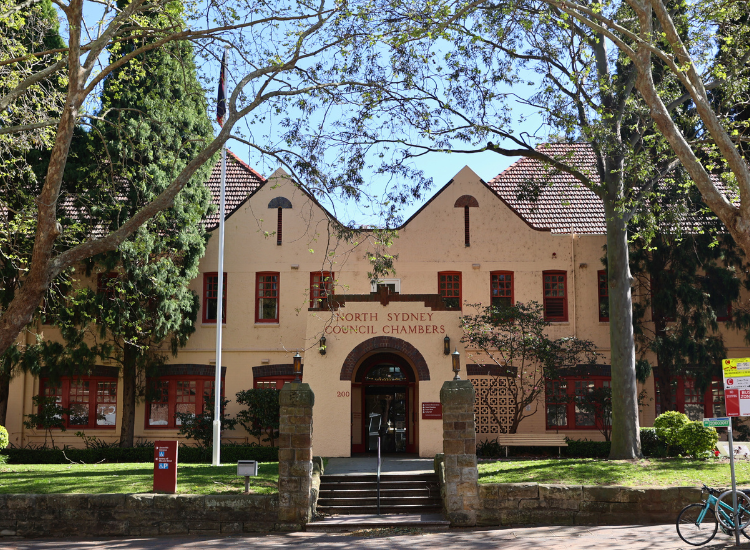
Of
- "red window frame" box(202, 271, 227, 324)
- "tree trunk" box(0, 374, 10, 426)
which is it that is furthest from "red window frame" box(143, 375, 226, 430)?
"tree trunk" box(0, 374, 10, 426)

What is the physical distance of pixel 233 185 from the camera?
2630cm

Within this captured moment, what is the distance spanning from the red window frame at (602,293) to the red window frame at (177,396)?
1236 cm

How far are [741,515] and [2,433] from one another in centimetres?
1697

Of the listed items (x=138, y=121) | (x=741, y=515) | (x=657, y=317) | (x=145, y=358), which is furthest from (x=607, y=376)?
(x=138, y=121)

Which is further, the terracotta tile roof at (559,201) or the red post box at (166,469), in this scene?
the terracotta tile roof at (559,201)

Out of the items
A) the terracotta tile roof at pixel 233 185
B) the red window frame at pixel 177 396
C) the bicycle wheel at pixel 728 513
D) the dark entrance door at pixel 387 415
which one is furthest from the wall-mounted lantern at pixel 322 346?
the bicycle wheel at pixel 728 513

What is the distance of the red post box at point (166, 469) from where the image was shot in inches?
517

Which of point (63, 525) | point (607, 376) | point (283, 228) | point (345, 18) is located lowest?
point (63, 525)

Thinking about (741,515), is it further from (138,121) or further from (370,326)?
(138,121)

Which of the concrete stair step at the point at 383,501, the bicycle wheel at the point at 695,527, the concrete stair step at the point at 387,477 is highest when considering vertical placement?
the concrete stair step at the point at 387,477

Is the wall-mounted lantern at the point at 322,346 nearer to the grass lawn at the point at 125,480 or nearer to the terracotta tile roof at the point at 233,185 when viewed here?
the grass lawn at the point at 125,480

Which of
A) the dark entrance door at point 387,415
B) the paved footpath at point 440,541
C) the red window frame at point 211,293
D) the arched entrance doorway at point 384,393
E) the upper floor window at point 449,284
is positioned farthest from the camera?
the red window frame at point 211,293

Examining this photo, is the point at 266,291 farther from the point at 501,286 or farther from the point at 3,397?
the point at 3,397

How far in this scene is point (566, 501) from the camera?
13.1 meters
